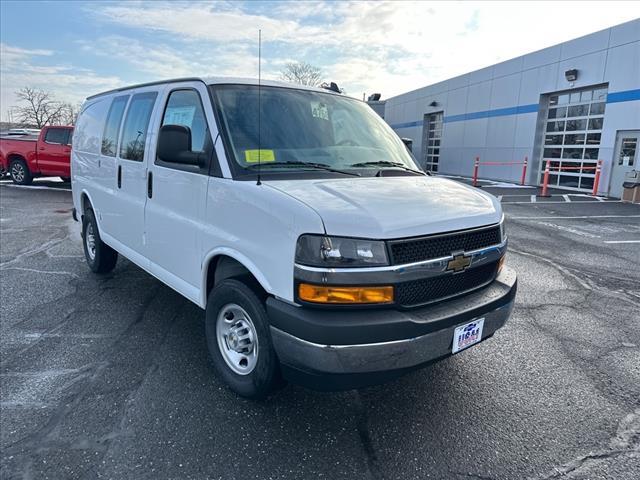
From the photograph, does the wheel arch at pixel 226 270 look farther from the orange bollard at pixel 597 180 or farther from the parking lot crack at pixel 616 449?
the orange bollard at pixel 597 180

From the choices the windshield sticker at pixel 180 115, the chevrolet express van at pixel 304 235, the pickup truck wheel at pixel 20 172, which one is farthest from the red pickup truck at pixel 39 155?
the windshield sticker at pixel 180 115

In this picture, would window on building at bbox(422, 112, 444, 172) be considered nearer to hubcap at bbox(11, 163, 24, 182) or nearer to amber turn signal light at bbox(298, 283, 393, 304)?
hubcap at bbox(11, 163, 24, 182)

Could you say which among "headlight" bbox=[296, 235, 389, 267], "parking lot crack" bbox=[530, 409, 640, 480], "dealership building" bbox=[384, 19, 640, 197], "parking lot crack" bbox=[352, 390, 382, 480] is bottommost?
"parking lot crack" bbox=[352, 390, 382, 480]

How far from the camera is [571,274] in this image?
20.5ft

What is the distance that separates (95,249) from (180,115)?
2849 mm

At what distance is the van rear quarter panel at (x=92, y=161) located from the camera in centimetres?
496

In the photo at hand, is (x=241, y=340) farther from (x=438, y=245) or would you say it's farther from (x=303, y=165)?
(x=438, y=245)

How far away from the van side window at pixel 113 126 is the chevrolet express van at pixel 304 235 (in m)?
0.36

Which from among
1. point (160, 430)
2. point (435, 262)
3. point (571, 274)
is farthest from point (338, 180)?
point (571, 274)

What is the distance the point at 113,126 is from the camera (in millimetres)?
4816

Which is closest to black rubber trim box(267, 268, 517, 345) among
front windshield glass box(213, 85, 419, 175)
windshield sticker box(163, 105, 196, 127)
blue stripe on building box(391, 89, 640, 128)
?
front windshield glass box(213, 85, 419, 175)

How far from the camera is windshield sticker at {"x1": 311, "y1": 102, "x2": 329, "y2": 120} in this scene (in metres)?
3.71

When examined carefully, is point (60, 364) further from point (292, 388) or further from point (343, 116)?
point (343, 116)

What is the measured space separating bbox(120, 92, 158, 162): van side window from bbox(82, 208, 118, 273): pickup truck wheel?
1489mm
